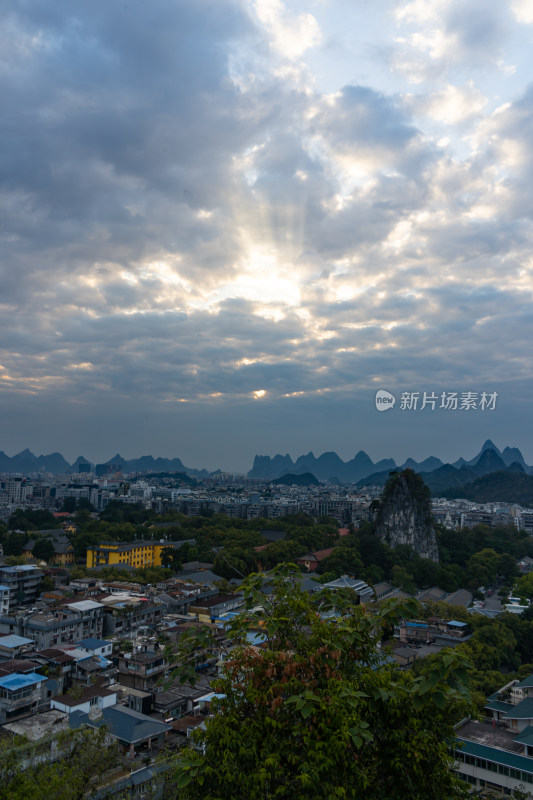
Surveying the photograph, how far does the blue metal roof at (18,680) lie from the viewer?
377 inches

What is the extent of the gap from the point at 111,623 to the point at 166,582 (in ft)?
16.3

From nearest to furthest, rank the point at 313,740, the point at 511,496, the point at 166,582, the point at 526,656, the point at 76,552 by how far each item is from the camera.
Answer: the point at 313,740
the point at 526,656
the point at 166,582
the point at 76,552
the point at 511,496

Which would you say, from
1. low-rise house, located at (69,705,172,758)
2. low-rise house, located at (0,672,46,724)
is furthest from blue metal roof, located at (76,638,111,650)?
low-rise house, located at (69,705,172,758)

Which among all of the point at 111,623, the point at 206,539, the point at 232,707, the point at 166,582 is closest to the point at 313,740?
the point at 232,707

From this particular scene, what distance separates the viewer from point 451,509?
5416 cm

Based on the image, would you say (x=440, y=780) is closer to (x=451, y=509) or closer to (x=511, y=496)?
(x=451, y=509)

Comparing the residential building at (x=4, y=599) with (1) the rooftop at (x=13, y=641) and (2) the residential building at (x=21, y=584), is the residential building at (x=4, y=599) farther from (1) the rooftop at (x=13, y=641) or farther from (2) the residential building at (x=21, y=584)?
(1) the rooftop at (x=13, y=641)

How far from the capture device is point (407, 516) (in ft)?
101

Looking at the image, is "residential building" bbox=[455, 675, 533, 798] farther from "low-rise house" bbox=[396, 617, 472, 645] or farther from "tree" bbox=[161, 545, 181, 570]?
"tree" bbox=[161, 545, 181, 570]

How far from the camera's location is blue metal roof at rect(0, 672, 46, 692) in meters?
9.57

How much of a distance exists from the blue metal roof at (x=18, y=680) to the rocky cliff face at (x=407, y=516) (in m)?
22.9

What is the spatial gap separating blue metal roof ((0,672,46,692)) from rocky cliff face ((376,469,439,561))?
22884 millimetres

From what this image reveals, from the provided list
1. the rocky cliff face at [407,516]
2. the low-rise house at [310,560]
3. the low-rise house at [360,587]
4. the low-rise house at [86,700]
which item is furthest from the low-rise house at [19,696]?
the rocky cliff face at [407,516]

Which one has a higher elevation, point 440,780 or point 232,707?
point 232,707
